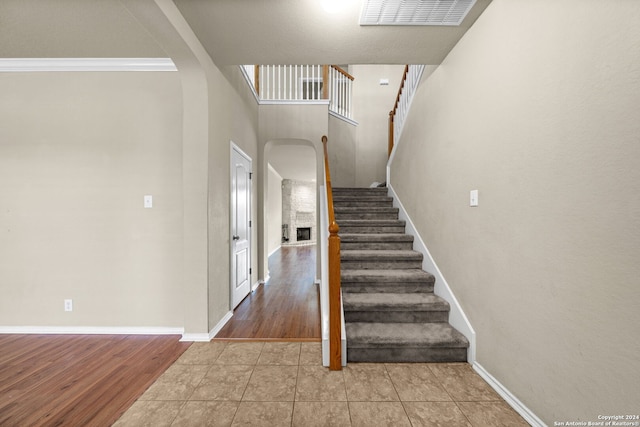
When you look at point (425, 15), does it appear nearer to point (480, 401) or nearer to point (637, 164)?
point (637, 164)

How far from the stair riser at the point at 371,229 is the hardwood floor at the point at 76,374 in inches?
85.0

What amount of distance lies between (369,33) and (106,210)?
2.98 metres

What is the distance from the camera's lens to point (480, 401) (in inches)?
63.3

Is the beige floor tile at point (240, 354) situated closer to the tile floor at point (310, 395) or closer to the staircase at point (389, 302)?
the tile floor at point (310, 395)

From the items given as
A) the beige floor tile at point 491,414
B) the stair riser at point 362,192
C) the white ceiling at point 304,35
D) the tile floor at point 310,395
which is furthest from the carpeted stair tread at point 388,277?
the white ceiling at point 304,35

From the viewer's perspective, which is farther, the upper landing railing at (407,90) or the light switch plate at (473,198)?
the upper landing railing at (407,90)

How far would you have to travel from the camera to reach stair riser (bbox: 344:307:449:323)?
227cm

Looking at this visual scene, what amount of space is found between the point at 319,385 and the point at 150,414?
103cm

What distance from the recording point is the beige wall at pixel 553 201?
1.04 meters

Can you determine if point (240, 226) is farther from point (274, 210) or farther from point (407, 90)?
point (274, 210)

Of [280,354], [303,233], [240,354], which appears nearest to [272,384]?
[280,354]

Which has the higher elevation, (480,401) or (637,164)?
(637,164)

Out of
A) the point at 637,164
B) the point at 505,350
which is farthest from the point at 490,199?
the point at 505,350

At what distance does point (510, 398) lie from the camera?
62.1 inches
